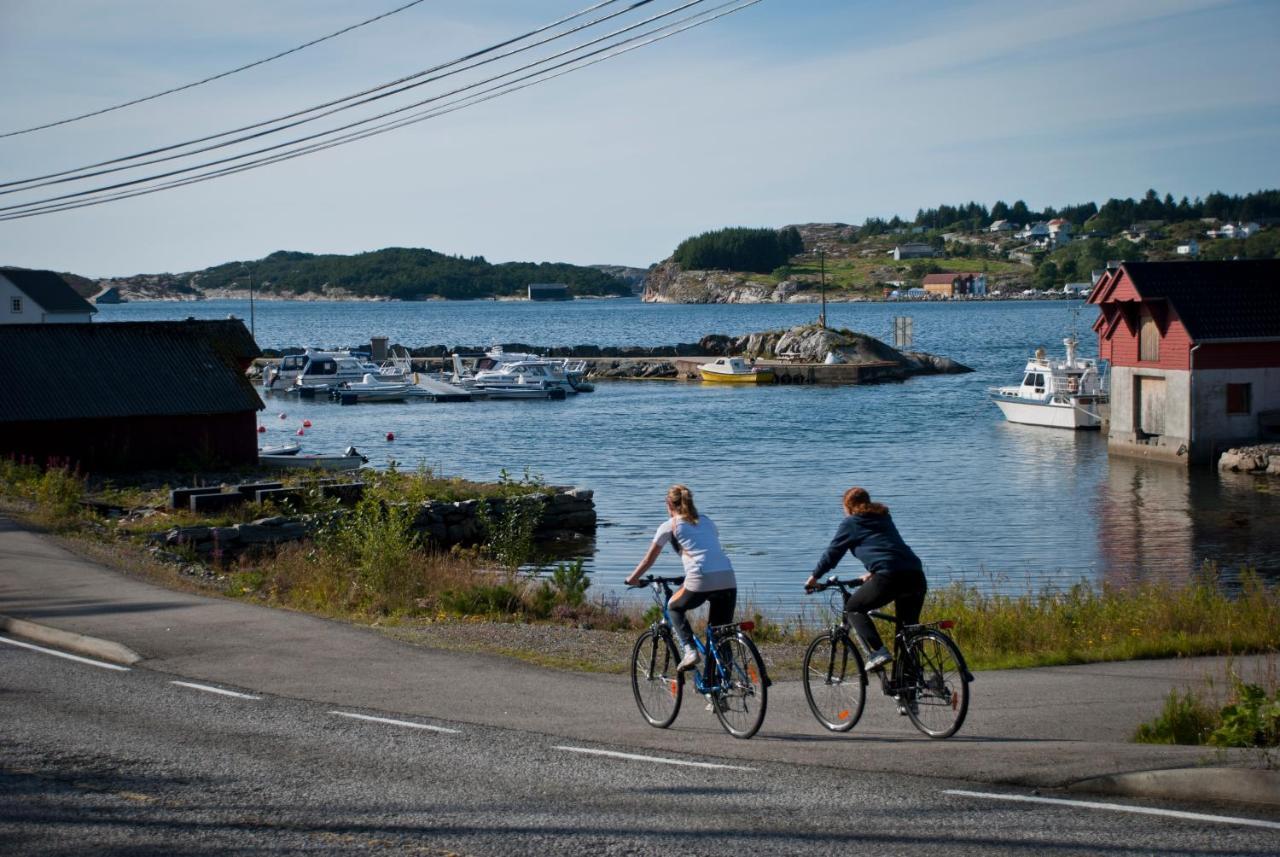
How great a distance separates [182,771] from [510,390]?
81.3m

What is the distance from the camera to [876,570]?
10.1 metres

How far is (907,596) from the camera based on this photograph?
33.3 ft

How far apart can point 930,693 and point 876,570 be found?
1003mm

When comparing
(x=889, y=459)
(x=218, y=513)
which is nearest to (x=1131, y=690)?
(x=218, y=513)

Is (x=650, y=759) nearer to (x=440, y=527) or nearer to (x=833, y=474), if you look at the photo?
(x=440, y=527)

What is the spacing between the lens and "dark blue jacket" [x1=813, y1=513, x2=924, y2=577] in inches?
396

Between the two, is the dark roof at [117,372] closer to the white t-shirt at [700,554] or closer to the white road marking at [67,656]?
the white road marking at [67,656]

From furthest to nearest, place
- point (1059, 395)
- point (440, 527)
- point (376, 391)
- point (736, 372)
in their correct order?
point (736, 372) < point (376, 391) < point (1059, 395) < point (440, 527)

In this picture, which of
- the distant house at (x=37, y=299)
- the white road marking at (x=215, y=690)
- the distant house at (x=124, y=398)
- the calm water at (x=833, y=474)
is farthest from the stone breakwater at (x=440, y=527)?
the distant house at (x=37, y=299)

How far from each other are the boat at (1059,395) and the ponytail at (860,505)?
5177cm

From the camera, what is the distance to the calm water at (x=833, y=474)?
3000cm

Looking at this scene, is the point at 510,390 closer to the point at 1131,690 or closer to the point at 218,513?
the point at 218,513

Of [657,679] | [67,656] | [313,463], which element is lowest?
[67,656]

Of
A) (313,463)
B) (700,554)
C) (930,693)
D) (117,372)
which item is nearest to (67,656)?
(700,554)
